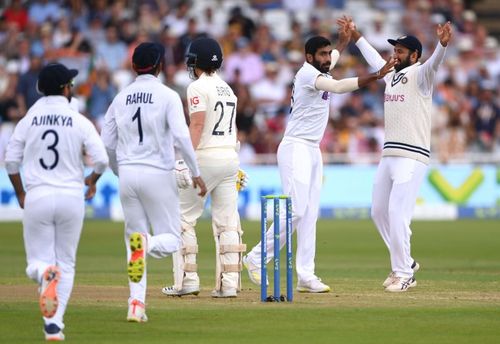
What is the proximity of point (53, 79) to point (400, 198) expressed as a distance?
4.43 metres

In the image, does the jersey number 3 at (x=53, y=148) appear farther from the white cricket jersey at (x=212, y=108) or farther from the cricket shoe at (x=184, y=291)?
the cricket shoe at (x=184, y=291)

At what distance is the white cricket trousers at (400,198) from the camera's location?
12375 millimetres

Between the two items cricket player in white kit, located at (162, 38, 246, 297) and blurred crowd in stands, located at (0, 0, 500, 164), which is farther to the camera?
blurred crowd in stands, located at (0, 0, 500, 164)

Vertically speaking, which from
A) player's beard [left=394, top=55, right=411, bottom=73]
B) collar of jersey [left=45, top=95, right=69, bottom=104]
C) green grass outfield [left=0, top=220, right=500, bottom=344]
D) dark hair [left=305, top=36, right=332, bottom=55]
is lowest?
green grass outfield [left=0, top=220, right=500, bottom=344]

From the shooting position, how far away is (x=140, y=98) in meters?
9.91

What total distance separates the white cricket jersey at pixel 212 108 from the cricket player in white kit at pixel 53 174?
2402 mm

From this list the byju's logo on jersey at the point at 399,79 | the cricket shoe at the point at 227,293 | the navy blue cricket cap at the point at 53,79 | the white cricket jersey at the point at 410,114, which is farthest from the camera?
the byju's logo on jersey at the point at 399,79

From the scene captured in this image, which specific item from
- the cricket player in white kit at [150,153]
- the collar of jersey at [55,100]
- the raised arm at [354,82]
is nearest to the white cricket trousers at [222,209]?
the raised arm at [354,82]

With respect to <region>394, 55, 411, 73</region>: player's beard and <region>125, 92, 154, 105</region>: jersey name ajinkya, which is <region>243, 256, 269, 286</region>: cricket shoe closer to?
<region>394, 55, 411, 73</region>: player's beard

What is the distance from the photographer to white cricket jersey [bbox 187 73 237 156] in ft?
37.6

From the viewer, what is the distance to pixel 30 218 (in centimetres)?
898

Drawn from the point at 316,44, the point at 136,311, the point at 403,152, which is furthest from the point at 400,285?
the point at 136,311

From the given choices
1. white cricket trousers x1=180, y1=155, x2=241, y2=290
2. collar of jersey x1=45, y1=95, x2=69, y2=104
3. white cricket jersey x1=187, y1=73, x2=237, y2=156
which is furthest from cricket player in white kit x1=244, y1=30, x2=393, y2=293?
collar of jersey x1=45, y1=95, x2=69, y2=104

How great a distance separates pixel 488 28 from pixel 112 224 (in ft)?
43.4
